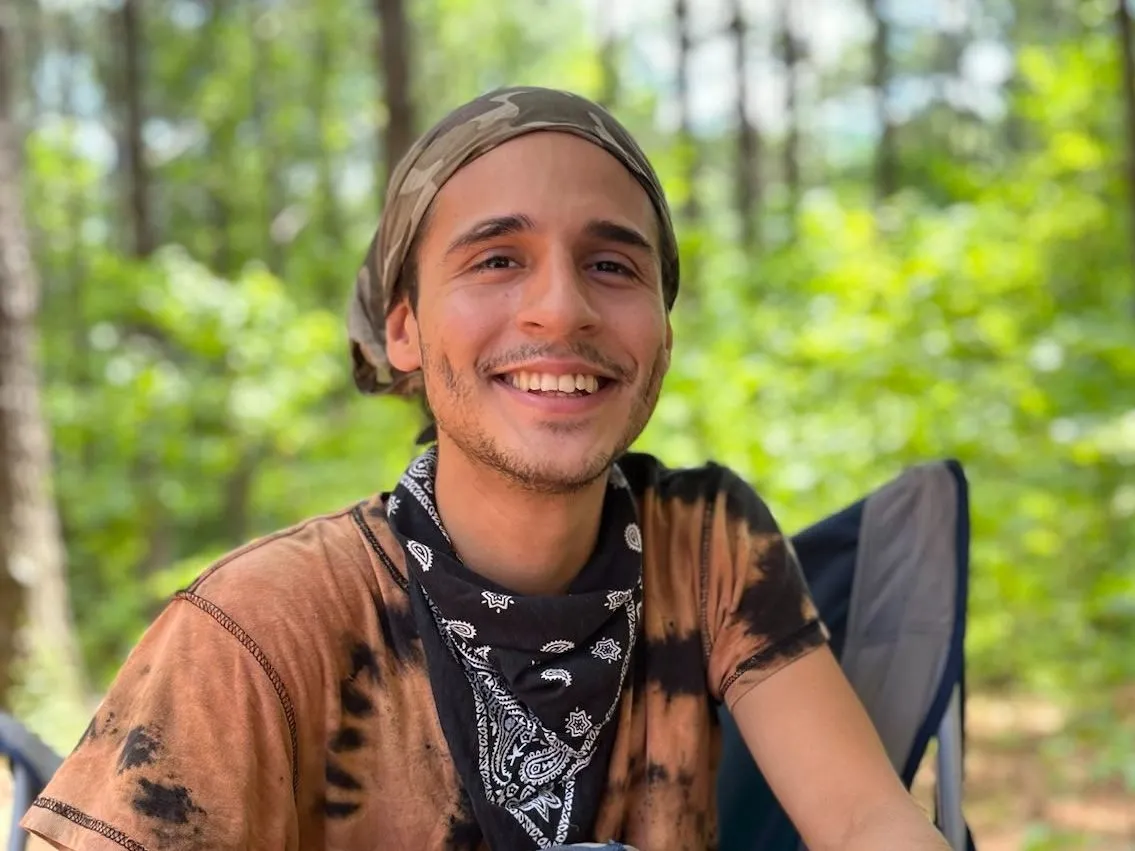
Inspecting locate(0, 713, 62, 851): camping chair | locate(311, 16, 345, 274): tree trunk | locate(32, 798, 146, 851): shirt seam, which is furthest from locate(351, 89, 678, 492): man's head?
locate(311, 16, 345, 274): tree trunk

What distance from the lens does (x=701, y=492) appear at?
1729 mm

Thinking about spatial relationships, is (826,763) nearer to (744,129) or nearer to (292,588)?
(292,588)

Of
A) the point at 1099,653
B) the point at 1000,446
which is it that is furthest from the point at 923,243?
the point at 1099,653

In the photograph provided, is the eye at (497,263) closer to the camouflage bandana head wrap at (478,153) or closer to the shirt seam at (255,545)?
the camouflage bandana head wrap at (478,153)

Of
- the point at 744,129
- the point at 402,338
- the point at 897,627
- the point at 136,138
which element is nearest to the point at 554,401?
the point at 402,338

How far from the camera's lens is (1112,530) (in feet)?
16.5

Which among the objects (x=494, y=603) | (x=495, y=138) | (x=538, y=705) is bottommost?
(x=538, y=705)

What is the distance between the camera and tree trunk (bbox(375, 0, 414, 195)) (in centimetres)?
489

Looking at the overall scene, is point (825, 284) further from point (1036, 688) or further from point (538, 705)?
point (538, 705)

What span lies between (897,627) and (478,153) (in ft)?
3.73

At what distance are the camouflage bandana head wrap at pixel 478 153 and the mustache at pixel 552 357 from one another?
10.0 inches

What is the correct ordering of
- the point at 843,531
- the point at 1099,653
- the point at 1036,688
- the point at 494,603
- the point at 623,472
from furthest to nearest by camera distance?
the point at 1036,688 → the point at 1099,653 → the point at 843,531 → the point at 623,472 → the point at 494,603

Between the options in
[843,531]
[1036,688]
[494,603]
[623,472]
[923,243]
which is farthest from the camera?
[1036,688]

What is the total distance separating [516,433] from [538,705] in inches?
13.9
